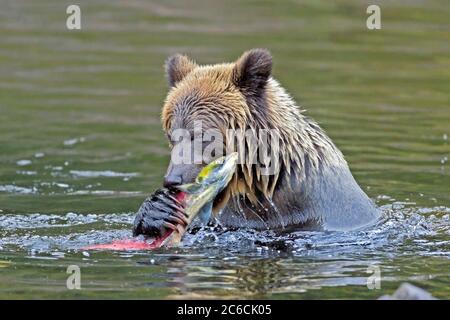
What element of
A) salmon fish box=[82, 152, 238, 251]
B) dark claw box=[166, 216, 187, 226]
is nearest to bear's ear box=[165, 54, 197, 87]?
salmon fish box=[82, 152, 238, 251]

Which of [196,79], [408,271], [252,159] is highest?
[196,79]

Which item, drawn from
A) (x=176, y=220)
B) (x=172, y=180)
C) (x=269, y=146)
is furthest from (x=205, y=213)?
(x=269, y=146)

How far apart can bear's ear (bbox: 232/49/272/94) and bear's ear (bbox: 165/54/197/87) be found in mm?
582

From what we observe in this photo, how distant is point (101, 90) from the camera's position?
18.0 meters

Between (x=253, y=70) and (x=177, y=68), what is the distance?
0.81 m

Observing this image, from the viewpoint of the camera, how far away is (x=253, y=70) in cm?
996

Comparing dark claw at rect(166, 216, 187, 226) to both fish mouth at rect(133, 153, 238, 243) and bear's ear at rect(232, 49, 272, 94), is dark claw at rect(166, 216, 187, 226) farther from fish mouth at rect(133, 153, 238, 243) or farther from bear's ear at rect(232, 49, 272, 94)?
bear's ear at rect(232, 49, 272, 94)

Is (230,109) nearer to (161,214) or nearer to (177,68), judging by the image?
(177,68)

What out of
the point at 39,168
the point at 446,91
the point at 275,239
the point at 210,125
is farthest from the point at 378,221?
the point at 446,91

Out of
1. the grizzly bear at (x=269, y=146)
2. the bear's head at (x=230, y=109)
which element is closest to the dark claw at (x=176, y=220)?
the bear's head at (x=230, y=109)

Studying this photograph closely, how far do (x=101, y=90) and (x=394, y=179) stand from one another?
20.6 ft

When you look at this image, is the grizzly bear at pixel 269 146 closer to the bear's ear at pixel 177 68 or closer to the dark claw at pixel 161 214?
the bear's ear at pixel 177 68

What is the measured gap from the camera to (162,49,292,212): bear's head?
32.0ft
